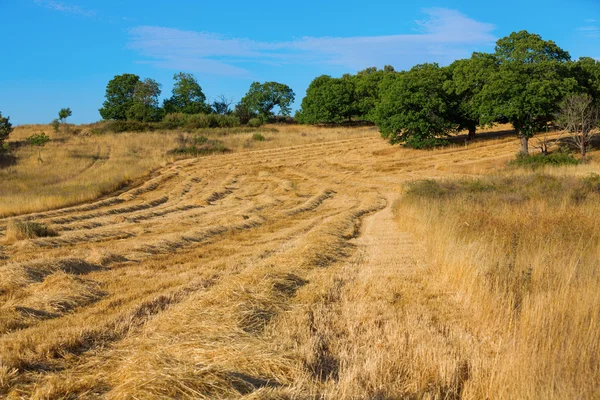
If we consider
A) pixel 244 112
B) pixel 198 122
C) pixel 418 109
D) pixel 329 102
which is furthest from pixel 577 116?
pixel 244 112

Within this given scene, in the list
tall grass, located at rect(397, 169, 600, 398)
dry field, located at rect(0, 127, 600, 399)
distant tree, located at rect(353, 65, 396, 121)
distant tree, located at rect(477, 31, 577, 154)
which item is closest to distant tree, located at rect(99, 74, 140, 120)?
distant tree, located at rect(353, 65, 396, 121)

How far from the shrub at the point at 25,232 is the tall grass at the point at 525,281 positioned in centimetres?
1000

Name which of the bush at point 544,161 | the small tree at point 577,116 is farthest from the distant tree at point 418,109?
the bush at point 544,161

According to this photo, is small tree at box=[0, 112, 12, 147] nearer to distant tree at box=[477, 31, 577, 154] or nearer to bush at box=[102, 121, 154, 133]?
bush at box=[102, 121, 154, 133]

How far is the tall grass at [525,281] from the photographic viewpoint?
4.88 metres

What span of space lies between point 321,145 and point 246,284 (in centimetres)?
4290

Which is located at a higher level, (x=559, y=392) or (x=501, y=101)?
(x=501, y=101)

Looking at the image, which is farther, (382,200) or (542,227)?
(382,200)

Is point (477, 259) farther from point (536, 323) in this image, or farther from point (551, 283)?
point (536, 323)

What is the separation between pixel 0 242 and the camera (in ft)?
42.8

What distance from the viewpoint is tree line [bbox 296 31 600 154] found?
116 ft

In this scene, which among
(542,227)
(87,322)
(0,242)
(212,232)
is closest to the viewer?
(87,322)

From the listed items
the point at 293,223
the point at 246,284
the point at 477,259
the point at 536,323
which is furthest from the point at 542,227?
the point at 293,223

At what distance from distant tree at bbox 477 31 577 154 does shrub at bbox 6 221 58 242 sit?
3046 cm
